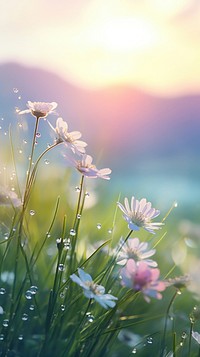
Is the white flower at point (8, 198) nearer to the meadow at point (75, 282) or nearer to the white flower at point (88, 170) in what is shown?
the meadow at point (75, 282)

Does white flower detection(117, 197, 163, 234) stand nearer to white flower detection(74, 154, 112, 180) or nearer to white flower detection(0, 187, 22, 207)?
white flower detection(74, 154, 112, 180)

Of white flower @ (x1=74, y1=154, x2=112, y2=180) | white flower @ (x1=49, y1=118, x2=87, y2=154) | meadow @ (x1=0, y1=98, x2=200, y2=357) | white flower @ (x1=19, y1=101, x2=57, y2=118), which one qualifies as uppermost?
white flower @ (x1=19, y1=101, x2=57, y2=118)

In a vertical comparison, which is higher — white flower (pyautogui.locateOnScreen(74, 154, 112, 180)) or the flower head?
white flower (pyautogui.locateOnScreen(74, 154, 112, 180))

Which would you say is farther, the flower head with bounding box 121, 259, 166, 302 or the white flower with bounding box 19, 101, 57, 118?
the white flower with bounding box 19, 101, 57, 118

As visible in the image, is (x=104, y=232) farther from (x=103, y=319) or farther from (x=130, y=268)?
(x=130, y=268)

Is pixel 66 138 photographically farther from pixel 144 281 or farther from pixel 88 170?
pixel 144 281

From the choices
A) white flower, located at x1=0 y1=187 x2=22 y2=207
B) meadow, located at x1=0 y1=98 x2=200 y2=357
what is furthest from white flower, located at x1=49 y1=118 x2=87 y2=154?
white flower, located at x1=0 y1=187 x2=22 y2=207

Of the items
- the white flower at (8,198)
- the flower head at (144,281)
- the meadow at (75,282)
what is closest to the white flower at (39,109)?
the meadow at (75,282)
